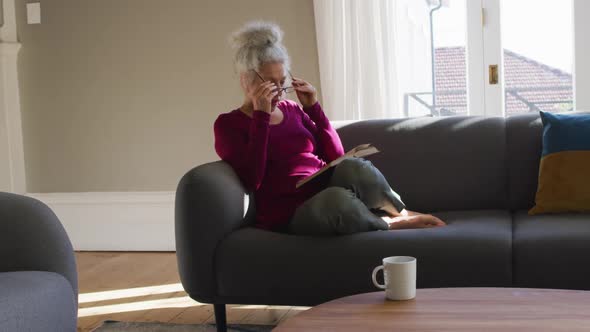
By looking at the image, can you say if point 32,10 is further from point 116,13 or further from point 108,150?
point 108,150

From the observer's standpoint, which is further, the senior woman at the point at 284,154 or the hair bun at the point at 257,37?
the hair bun at the point at 257,37

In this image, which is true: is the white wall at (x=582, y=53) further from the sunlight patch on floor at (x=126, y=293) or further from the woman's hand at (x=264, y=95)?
the sunlight patch on floor at (x=126, y=293)

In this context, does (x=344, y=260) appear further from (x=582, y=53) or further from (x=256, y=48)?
(x=582, y=53)

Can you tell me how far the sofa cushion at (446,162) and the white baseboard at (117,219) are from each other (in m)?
1.74

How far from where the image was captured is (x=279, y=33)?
9.41ft

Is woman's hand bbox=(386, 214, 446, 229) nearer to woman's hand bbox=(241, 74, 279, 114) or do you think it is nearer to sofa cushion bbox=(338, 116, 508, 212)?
sofa cushion bbox=(338, 116, 508, 212)

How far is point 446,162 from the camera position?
287 cm

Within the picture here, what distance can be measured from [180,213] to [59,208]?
7.28 ft

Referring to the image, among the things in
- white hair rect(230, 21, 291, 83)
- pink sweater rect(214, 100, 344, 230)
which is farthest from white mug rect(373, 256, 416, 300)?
white hair rect(230, 21, 291, 83)

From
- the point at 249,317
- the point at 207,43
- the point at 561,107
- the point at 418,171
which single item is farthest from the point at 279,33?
the point at 561,107

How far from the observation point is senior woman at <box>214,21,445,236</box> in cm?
250

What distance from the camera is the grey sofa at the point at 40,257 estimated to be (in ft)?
6.07

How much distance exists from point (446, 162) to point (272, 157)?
64 cm

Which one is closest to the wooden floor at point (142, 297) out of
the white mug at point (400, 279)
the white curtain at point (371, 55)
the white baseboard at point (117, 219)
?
the white baseboard at point (117, 219)
